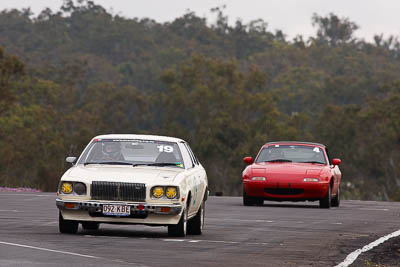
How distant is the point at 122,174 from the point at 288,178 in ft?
33.1

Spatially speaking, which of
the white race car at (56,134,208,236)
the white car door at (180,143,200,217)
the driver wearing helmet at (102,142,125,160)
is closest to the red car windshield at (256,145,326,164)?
the white car door at (180,143,200,217)

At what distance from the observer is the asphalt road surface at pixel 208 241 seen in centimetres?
1141

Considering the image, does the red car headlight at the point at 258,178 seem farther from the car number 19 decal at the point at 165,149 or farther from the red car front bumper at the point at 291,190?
the car number 19 decal at the point at 165,149

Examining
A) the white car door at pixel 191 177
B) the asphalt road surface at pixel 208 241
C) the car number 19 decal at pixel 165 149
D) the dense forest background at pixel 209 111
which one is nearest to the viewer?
the asphalt road surface at pixel 208 241

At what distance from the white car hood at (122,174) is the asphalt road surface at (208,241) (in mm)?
771

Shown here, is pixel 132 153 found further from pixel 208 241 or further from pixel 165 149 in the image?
pixel 208 241

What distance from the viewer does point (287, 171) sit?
2400 centimetres

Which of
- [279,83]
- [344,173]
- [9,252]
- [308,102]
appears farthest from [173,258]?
[279,83]

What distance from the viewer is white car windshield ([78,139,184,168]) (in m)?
15.1

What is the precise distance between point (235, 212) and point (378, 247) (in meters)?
7.84

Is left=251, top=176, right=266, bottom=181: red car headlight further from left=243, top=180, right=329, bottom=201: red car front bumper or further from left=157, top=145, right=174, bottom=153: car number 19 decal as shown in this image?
left=157, top=145, right=174, bottom=153: car number 19 decal

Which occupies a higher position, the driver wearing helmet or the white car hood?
the driver wearing helmet

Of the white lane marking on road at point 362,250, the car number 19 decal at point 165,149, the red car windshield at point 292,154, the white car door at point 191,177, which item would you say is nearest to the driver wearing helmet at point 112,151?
the car number 19 decal at point 165,149

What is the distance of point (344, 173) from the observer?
86.6 m
